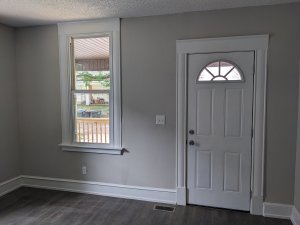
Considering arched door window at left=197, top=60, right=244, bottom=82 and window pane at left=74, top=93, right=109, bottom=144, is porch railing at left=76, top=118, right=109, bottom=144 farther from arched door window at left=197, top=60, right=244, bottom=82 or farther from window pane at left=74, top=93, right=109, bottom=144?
arched door window at left=197, top=60, right=244, bottom=82

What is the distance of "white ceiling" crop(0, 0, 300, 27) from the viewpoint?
103 inches

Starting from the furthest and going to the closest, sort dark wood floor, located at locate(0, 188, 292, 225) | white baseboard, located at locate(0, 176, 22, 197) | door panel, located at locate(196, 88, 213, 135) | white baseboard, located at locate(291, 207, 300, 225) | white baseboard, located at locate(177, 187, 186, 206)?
white baseboard, located at locate(0, 176, 22, 197)
white baseboard, located at locate(177, 187, 186, 206)
door panel, located at locate(196, 88, 213, 135)
dark wood floor, located at locate(0, 188, 292, 225)
white baseboard, located at locate(291, 207, 300, 225)

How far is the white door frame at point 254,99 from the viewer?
9.05 ft

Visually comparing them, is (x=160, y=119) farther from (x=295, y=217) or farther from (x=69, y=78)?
(x=295, y=217)

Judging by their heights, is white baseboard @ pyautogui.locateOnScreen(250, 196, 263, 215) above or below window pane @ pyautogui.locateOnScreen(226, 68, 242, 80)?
below

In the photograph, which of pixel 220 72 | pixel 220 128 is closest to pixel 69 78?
pixel 220 72

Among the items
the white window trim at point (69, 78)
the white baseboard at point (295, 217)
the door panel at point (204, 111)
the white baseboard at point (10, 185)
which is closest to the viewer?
the white baseboard at point (295, 217)

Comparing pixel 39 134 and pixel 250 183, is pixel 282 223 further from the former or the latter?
pixel 39 134

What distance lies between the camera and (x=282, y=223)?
269 centimetres

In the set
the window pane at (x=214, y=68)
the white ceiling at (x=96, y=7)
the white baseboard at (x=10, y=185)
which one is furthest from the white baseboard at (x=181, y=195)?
the white baseboard at (x=10, y=185)

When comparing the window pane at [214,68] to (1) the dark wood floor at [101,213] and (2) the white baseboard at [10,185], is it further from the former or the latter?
(2) the white baseboard at [10,185]

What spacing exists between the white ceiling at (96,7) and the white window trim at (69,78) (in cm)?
15

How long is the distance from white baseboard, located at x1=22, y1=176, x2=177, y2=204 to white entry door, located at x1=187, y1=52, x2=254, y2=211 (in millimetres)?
412

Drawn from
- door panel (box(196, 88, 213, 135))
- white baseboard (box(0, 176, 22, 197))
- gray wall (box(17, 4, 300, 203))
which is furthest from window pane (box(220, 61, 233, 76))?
white baseboard (box(0, 176, 22, 197))
